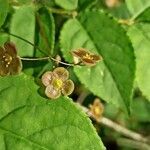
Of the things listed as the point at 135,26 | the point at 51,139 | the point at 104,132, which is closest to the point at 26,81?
the point at 51,139

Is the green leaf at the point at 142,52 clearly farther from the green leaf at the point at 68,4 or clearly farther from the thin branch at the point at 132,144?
the thin branch at the point at 132,144

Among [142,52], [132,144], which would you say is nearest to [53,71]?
[142,52]

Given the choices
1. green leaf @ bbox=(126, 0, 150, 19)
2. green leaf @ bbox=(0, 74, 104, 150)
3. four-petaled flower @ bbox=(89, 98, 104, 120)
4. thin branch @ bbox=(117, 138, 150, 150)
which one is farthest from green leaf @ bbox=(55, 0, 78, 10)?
thin branch @ bbox=(117, 138, 150, 150)

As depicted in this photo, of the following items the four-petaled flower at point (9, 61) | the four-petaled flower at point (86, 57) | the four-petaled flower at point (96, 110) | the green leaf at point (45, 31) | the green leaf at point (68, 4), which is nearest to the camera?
the four-petaled flower at point (9, 61)

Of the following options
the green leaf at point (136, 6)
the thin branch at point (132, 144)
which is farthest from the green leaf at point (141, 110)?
the green leaf at point (136, 6)

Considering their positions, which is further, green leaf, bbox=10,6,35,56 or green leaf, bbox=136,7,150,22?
green leaf, bbox=136,7,150,22

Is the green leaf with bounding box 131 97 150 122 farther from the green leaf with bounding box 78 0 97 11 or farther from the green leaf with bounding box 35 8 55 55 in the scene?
the green leaf with bounding box 35 8 55 55
